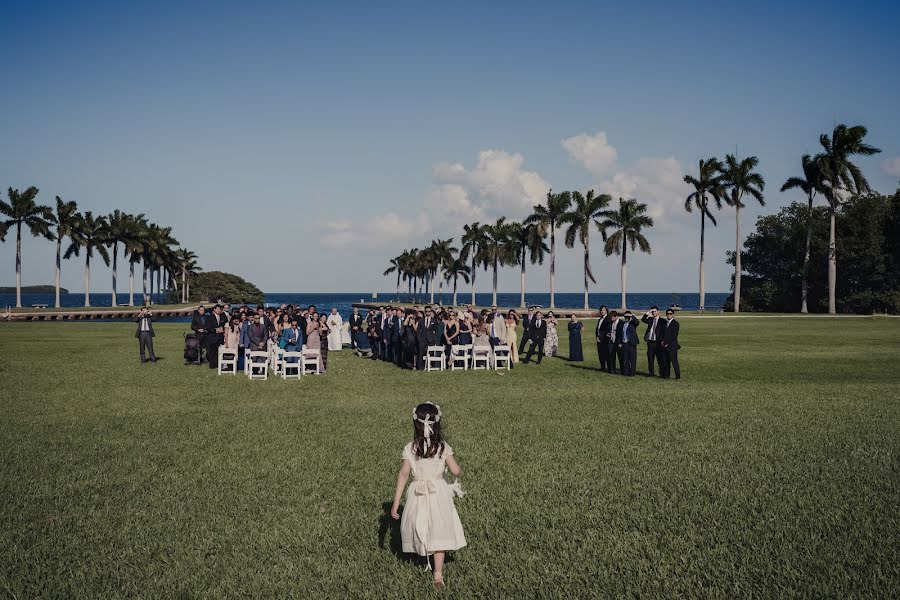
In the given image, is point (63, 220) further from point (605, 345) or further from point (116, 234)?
point (605, 345)

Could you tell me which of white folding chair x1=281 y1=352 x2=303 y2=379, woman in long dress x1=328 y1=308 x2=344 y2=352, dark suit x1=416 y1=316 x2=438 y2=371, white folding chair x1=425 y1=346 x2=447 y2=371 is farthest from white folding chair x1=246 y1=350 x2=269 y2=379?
woman in long dress x1=328 y1=308 x2=344 y2=352

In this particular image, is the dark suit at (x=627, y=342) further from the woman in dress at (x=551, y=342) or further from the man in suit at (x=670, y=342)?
the woman in dress at (x=551, y=342)

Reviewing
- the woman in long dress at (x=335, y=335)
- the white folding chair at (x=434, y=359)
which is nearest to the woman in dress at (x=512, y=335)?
the white folding chair at (x=434, y=359)

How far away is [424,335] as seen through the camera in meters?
23.8

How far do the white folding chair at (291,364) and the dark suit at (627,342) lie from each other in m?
10.6

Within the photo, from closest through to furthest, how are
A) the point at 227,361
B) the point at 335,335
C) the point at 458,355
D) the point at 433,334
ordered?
1. the point at 227,361
2. the point at 433,334
3. the point at 458,355
4. the point at 335,335

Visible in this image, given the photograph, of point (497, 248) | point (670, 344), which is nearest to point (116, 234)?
point (497, 248)

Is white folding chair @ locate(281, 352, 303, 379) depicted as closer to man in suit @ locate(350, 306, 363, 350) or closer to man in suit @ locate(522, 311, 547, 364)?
man in suit @ locate(350, 306, 363, 350)

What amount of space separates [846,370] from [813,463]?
14922 millimetres

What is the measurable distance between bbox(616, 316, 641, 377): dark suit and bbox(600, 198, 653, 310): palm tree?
55753 mm

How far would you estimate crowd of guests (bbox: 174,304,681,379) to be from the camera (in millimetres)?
21969

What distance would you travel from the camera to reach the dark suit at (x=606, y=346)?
2323 centimetres

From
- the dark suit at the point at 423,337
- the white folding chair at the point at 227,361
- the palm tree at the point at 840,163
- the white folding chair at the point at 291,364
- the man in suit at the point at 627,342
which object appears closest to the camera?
the white folding chair at the point at 291,364

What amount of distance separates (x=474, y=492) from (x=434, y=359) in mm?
15250
